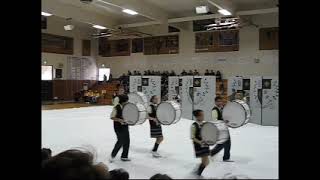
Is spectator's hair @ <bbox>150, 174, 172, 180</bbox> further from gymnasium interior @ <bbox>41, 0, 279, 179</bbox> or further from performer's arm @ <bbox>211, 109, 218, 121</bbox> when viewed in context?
performer's arm @ <bbox>211, 109, 218, 121</bbox>

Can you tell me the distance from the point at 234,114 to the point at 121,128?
1.12 metres

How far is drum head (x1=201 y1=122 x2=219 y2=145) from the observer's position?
219 cm

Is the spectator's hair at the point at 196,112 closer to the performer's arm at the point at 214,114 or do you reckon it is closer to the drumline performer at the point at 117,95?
the performer's arm at the point at 214,114

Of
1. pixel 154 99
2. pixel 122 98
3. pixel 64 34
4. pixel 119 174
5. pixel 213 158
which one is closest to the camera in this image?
pixel 213 158

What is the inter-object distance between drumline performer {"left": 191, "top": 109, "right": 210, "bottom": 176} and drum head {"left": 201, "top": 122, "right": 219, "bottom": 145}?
0.12 feet

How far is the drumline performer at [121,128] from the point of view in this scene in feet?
8.99

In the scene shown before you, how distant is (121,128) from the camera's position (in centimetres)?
292

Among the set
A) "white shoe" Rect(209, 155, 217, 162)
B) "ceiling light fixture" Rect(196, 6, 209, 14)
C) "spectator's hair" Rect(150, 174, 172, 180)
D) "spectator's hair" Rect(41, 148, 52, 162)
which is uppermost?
"ceiling light fixture" Rect(196, 6, 209, 14)

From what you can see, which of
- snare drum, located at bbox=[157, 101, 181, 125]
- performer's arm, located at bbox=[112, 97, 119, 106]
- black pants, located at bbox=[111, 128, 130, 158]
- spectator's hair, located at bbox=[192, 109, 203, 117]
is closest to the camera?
spectator's hair, located at bbox=[192, 109, 203, 117]

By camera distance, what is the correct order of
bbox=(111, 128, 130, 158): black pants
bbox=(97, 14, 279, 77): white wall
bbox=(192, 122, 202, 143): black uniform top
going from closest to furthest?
bbox=(97, 14, 279, 77): white wall, bbox=(192, 122, 202, 143): black uniform top, bbox=(111, 128, 130, 158): black pants

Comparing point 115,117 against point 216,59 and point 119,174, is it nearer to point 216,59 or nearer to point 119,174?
point 119,174

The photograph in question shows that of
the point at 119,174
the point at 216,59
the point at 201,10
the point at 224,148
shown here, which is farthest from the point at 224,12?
the point at 119,174

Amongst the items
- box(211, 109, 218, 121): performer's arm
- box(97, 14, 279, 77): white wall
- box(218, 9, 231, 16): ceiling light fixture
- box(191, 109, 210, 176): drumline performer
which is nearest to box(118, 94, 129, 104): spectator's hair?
box(97, 14, 279, 77): white wall
